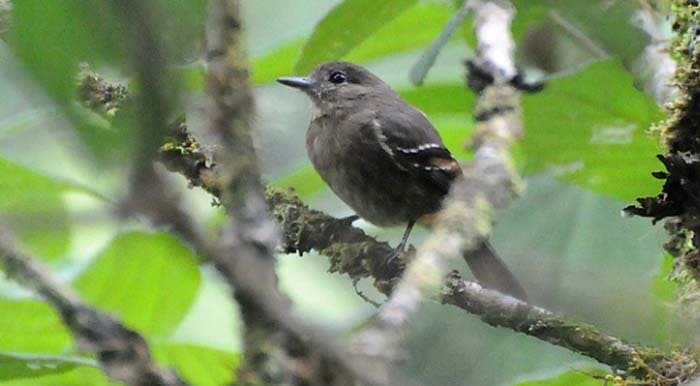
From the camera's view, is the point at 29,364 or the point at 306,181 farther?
the point at 306,181

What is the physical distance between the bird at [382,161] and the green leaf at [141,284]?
34.9 inches

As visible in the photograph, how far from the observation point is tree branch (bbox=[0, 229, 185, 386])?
71 centimetres

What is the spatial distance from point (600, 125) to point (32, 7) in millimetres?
2042

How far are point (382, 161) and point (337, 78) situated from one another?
76 cm

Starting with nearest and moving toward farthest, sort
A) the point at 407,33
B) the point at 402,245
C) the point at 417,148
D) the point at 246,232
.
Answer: the point at 246,232, the point at 402,245, the point at 407,33, the point at 417,148

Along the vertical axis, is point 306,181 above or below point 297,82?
below

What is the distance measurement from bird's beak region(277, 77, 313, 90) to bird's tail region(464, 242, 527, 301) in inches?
37.4

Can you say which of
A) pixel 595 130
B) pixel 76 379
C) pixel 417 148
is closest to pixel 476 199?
pixel 76 379

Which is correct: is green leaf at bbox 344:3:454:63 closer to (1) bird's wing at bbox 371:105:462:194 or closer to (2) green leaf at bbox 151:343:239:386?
(1) bird's wing at bbox 371:105:462:194

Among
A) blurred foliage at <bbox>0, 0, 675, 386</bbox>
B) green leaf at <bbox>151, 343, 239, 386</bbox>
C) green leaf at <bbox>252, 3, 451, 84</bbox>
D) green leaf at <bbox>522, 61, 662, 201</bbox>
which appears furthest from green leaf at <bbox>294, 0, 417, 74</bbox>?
green leaf at <bbox>252, 3, 451, 84</bbox>

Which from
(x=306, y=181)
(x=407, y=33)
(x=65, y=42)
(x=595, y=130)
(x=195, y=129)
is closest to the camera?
(x=65, y=42)

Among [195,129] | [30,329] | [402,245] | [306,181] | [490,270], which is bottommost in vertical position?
[195,129]

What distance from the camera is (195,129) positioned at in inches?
34.8

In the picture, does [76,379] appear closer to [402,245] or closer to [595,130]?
[402,245]
